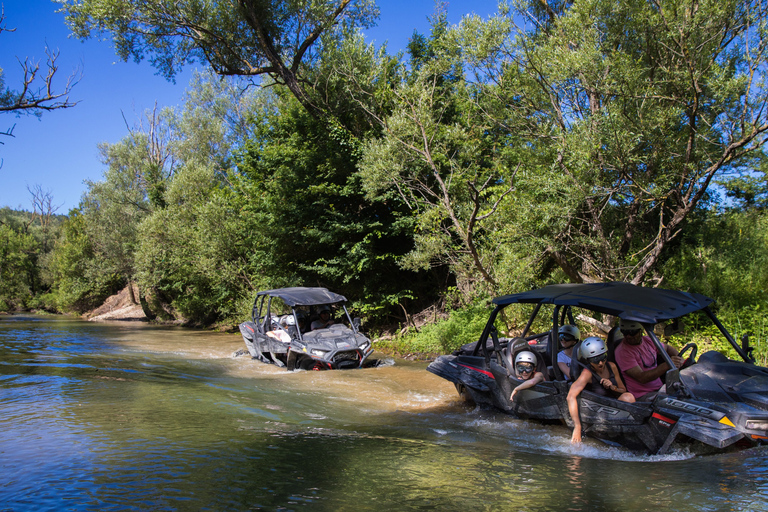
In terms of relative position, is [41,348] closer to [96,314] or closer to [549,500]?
[549,500]

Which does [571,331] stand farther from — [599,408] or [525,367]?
[599,408]

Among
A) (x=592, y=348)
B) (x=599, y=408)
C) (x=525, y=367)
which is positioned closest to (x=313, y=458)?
(x=525, y=367)

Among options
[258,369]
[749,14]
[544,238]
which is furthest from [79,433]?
[749,14]

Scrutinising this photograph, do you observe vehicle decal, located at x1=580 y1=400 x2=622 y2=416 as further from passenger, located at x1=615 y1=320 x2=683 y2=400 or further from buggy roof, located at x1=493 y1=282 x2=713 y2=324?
buggy roof, located at x1=493 y1=282 x2=713 y2=324

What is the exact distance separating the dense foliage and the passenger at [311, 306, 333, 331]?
3.22 meters

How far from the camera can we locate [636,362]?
6.20m

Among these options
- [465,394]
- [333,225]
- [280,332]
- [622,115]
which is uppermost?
[622,115]

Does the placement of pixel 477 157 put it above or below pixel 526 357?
above

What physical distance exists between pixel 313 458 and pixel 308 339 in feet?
22.9

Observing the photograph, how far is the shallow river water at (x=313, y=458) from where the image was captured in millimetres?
4363

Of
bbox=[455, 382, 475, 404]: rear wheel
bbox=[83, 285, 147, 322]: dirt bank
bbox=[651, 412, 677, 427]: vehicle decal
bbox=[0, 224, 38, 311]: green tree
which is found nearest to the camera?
bbox=[651, 412, 677, 427]: vehicle decal

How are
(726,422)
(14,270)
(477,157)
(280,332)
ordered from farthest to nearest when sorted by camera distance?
(14,270) < (477,157) < (280,332) < (726,422)

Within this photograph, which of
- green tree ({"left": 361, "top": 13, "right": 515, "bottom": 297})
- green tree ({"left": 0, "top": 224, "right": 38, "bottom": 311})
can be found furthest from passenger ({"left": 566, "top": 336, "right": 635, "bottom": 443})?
green tree ({"left": 0, "top": 224, "right": 38, "bottom": 311})

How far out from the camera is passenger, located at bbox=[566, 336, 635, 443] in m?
6.14
